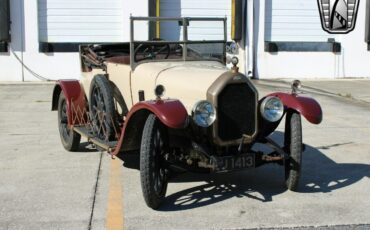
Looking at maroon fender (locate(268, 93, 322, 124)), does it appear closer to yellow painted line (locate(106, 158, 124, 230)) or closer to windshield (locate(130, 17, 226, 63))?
windshield (locate(130, 17, 226, 63))

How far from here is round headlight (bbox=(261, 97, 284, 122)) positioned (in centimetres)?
541

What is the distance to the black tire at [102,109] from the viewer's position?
6.15 metres

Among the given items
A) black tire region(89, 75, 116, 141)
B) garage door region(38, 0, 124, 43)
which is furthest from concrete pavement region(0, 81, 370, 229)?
garage door region(38, 0, 124, 43)

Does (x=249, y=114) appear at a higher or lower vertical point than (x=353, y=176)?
higher

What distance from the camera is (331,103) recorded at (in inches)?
485

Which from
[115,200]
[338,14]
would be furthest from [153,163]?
[338,14]

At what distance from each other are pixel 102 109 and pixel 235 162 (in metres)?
1.89

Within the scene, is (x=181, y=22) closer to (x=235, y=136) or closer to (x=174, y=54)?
(x=174, y=54)

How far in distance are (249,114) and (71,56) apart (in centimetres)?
1202

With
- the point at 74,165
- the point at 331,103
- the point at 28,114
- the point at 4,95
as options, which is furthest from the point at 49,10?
the point at 74,165

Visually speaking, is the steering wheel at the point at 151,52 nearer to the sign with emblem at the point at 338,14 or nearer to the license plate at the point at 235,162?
the license plate at the point at 235,162

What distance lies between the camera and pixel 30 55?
646 inches

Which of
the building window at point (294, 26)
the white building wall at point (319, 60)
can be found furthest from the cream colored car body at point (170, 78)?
the building window at point (294, 26)

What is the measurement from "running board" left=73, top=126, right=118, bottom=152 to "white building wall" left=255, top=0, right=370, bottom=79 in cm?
1118
